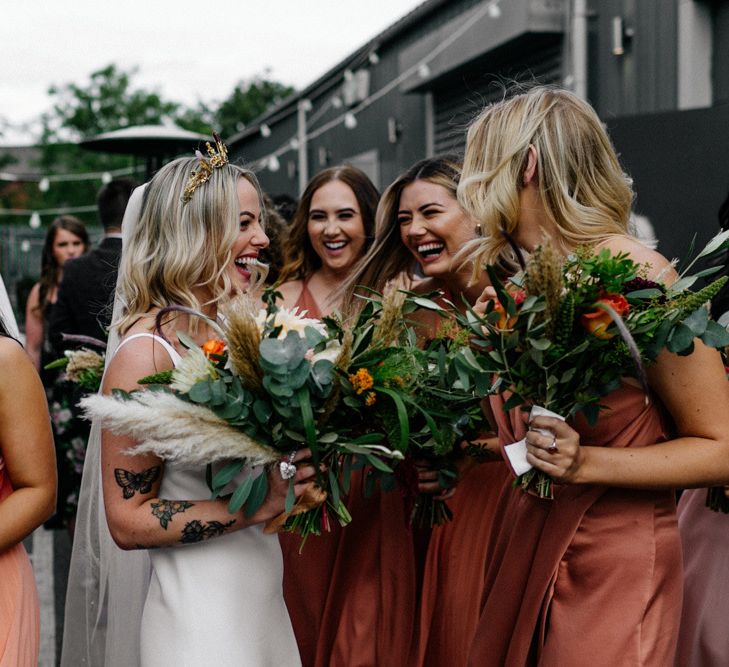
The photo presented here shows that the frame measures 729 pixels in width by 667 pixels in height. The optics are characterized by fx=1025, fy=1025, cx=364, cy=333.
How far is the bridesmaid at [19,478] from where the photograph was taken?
8.79 ft

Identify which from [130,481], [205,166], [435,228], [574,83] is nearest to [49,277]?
[435,228]

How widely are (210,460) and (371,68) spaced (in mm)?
13767

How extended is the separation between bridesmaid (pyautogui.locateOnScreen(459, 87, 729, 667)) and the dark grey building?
0.78 m

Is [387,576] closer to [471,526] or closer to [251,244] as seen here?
[471,526]

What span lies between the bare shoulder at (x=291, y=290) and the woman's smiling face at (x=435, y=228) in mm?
1032

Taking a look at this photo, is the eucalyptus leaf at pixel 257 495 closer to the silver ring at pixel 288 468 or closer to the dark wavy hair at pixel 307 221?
the silver ring at pixel 288 468

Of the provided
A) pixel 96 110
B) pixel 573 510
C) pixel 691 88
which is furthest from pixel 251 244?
pixel 96 110

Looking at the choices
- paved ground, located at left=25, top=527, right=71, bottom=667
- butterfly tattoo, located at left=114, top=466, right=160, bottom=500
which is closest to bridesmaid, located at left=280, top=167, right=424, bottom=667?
butterfly tattoo, located at left=114, top=466, right=160, bottom=500

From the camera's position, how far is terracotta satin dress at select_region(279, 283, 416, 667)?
3.93 m

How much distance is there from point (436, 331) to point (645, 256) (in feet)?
4.94

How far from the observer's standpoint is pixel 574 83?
376 inches

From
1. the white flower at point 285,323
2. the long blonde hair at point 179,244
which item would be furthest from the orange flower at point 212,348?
the long blonde hair at point 179,244

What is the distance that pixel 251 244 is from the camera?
3.27 m

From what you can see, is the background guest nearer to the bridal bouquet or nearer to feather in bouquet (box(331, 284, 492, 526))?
feather in bouquet (box(331, 284, 492, 526))
